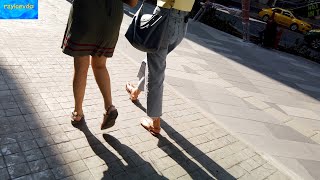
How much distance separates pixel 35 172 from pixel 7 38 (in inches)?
142

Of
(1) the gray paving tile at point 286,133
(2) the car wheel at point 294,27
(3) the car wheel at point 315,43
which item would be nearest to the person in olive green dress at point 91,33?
(1) the gray paving tile at point 286,133

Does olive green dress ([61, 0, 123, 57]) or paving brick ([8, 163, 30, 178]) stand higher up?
olive green dress ([61, 0, 123, 57])

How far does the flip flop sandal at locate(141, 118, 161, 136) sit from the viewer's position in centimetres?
356

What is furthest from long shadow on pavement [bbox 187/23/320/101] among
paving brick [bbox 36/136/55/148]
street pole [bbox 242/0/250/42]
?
paving brick [bbox 36/136/55/148]

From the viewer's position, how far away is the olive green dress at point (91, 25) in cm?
272

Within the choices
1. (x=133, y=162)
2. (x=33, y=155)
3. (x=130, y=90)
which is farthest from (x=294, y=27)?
(x=33, y=155)

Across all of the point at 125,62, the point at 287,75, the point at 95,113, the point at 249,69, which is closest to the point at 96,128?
the point at 95,113

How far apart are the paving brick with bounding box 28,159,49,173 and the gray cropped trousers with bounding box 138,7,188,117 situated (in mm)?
1167

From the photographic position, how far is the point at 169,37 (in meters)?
3.19

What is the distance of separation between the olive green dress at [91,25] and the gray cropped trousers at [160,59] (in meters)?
0.49

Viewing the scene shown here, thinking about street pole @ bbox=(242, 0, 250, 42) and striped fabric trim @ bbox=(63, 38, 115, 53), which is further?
street pole @ bbox=(242, 0, 250, 42)

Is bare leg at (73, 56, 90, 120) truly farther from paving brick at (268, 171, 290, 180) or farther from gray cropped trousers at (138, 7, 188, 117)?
paving brick at (268, 171, 290, 180)

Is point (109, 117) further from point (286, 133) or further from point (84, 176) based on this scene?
point (286, 133)

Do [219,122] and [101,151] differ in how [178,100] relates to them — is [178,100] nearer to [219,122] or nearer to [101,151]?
[219,122]
